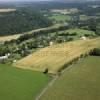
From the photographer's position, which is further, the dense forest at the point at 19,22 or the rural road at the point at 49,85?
the dense forest at the point at 19,22

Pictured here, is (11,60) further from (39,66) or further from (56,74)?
(56,74)

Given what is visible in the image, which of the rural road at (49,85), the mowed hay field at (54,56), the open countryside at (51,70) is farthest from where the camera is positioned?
the mowed hay field at (54,56)

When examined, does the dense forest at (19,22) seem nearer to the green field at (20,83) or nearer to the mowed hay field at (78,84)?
the green field at (20,83)

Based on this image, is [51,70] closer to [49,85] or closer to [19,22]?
[49,85]

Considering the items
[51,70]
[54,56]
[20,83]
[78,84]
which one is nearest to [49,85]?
[78,84]

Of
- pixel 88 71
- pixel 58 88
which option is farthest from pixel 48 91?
pixel 88 71

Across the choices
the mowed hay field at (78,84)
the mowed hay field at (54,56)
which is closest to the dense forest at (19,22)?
the mowed hay field at (54,56)
